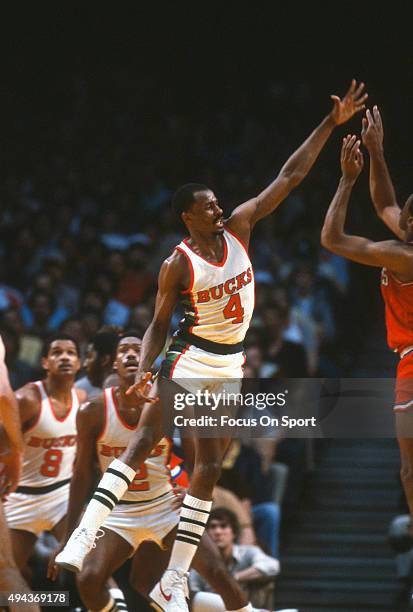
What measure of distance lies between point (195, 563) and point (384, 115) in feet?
14.7

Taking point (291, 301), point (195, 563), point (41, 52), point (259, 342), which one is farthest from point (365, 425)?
point (41, 52)

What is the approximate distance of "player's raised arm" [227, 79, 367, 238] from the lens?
630 cm

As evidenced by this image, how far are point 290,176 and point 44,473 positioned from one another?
2.57 m

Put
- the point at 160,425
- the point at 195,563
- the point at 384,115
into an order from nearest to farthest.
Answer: the point at 160,425
the point at 195,563
the point at 384,115

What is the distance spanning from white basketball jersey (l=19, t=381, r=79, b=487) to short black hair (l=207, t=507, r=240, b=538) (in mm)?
1216

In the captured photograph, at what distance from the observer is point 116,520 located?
6.62 metres

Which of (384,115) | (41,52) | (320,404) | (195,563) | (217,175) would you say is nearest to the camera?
(195,563)

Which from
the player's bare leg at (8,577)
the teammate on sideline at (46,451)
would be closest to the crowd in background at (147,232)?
the teammate on sideline at (46,451)

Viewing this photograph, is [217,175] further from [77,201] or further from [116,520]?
[116,520]

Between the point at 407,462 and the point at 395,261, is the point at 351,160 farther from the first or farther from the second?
the point at 407,462

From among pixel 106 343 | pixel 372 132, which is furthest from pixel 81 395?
pixel 372 132

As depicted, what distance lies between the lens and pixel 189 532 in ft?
19.4

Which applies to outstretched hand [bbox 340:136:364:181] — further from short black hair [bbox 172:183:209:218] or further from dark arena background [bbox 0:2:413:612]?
dark arena background [bbox 0:2:413:612]

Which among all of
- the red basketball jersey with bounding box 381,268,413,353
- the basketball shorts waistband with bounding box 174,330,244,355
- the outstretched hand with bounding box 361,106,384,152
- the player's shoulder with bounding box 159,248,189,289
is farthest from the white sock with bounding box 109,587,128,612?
the outstretched hand with bounding box 361,106,384,152
